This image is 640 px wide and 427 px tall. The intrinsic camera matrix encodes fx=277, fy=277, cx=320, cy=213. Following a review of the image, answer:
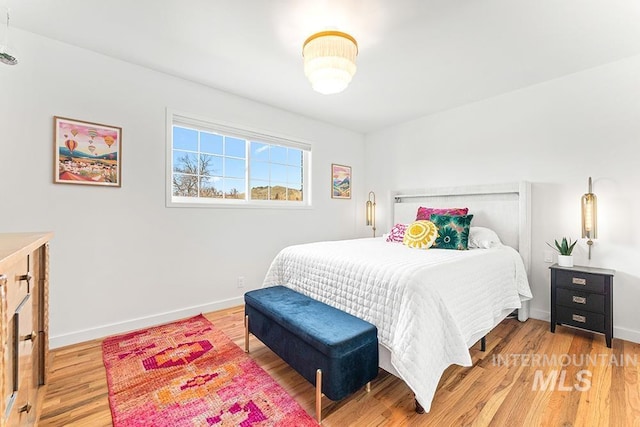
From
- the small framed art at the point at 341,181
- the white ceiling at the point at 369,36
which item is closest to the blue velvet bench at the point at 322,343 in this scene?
the white ceiling at the point at 369,36

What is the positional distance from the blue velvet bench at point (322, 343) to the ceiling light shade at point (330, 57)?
159 cm

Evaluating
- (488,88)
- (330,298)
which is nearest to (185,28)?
(330,298)

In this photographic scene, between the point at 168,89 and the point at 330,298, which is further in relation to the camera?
the point at 168,89

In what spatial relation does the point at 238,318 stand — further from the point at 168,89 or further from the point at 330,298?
the point at 168,89

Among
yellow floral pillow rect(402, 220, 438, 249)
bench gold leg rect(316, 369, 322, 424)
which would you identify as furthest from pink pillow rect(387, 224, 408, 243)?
bench gold leg rect(316, 369, 322, 424)

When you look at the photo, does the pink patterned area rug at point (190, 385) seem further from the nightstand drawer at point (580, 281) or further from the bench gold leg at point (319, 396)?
the nightstand drawer at point (580, 281)

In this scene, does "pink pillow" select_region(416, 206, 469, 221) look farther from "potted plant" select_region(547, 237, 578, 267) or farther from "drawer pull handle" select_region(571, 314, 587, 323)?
"drawer pull handle" select_region(571, 314, 587, 323)

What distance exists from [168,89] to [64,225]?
5.08ft

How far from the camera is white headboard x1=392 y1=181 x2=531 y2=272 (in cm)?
289

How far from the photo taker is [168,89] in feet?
9.12

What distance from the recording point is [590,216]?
8.36ft

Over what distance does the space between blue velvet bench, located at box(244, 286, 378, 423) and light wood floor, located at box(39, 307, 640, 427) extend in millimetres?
186

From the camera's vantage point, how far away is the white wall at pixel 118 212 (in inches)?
84.3

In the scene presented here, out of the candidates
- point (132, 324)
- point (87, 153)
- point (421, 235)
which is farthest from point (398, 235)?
point (87, 153)
